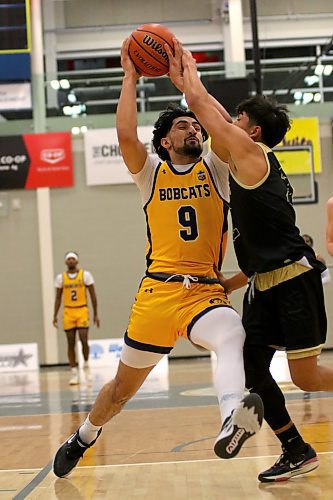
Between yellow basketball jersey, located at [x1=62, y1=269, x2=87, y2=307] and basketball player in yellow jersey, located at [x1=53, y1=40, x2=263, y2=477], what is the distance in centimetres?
883

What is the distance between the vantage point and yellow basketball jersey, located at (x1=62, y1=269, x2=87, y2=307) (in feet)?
42.8

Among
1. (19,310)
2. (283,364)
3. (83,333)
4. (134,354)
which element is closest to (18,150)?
(19,310)

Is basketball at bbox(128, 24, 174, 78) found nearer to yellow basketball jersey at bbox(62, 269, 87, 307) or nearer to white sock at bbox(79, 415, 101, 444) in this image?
white sock at bbox(79, 415, 101, 444)

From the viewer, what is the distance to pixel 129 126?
4.02m

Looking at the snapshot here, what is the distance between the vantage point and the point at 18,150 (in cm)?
1650

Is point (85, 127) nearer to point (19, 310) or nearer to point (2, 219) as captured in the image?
point (2, 219)

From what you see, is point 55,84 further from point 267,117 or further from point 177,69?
point 267,117

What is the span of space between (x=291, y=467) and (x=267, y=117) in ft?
5.62

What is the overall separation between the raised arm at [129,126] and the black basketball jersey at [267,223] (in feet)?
1.69

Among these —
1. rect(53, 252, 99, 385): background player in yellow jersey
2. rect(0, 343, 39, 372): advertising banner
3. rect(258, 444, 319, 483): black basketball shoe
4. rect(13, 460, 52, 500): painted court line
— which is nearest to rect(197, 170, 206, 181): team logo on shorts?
rect(258, 444, 319, 483): black basketball shoe

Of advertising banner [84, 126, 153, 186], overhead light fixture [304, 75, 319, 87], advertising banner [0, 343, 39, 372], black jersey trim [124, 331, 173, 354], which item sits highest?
overhead light fixture [304, 75, 319, 87]

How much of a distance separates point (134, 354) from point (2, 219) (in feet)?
42.9

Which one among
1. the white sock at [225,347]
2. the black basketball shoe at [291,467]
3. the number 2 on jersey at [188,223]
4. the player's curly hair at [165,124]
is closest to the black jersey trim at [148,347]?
the white sock at [225,347]

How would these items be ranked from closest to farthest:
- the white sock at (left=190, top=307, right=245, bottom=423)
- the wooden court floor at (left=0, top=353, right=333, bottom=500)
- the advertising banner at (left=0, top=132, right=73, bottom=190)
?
the white sock at (left=190, top=307, right=245, bottom=423) < the wooden court floor at (left=0, top=353, right=333, bottom=500) < the advertising banner at (left=0, top=132, right=73, bottom=190)
